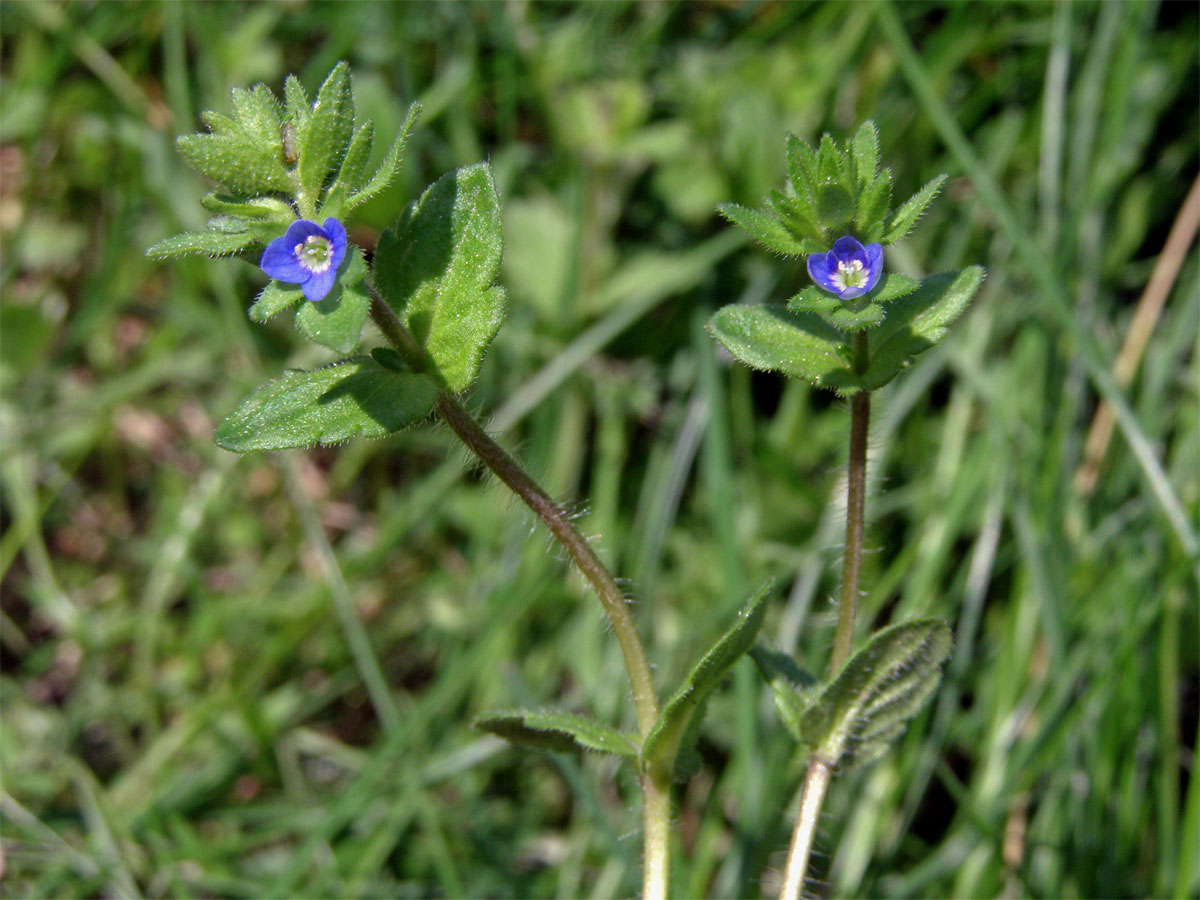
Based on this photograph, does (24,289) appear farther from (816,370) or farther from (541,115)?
(816,370)

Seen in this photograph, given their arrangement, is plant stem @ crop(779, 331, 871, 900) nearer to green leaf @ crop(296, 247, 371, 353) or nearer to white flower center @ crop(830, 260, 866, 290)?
white flower center @ crop(830, 260, 866, 290)

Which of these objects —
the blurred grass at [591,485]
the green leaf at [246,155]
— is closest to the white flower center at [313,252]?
the green leaf at [246,155]

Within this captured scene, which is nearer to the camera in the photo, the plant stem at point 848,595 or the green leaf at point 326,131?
the green leaf at point 326,131

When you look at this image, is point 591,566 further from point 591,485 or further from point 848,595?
point 591,485

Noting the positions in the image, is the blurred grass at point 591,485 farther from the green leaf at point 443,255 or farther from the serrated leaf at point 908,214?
the green leaf at point 443,255

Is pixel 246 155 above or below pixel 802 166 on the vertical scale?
below

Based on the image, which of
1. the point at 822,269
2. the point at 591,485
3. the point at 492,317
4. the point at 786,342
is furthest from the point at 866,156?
the point at 591,485
